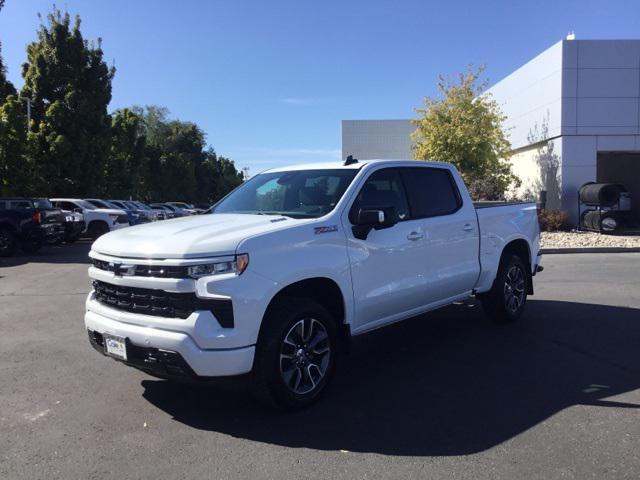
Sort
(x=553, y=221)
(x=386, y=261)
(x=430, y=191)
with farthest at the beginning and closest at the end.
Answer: (x=553, y=221)
(x=430, y=191)
(x=386, y=261)

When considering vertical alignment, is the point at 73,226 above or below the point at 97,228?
above

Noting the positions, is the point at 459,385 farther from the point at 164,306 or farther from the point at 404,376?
the point at 164,306

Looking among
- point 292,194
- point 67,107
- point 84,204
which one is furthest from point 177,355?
point 67,107

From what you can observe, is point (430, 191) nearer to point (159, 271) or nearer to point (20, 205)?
point (159, 271)

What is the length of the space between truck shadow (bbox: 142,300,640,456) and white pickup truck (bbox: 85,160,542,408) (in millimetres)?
388

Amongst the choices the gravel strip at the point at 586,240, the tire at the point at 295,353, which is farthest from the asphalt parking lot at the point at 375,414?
the gravel strip at the point at 586,240

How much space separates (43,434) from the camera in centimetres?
407

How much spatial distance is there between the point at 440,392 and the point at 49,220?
15.2 metres

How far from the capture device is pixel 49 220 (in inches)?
662

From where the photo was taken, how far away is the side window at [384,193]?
5.15m

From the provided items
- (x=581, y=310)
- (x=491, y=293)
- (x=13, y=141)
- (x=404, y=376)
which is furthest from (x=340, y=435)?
(x=13, y=141)

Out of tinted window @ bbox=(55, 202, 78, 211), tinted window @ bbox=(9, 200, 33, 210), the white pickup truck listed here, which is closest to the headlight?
the white pickup truck

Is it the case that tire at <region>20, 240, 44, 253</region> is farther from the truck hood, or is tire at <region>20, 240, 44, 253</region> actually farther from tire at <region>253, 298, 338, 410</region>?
tire at <region>253, 298, 338, 410</region>

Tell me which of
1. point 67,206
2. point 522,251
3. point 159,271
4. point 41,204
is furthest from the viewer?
point 67,206
